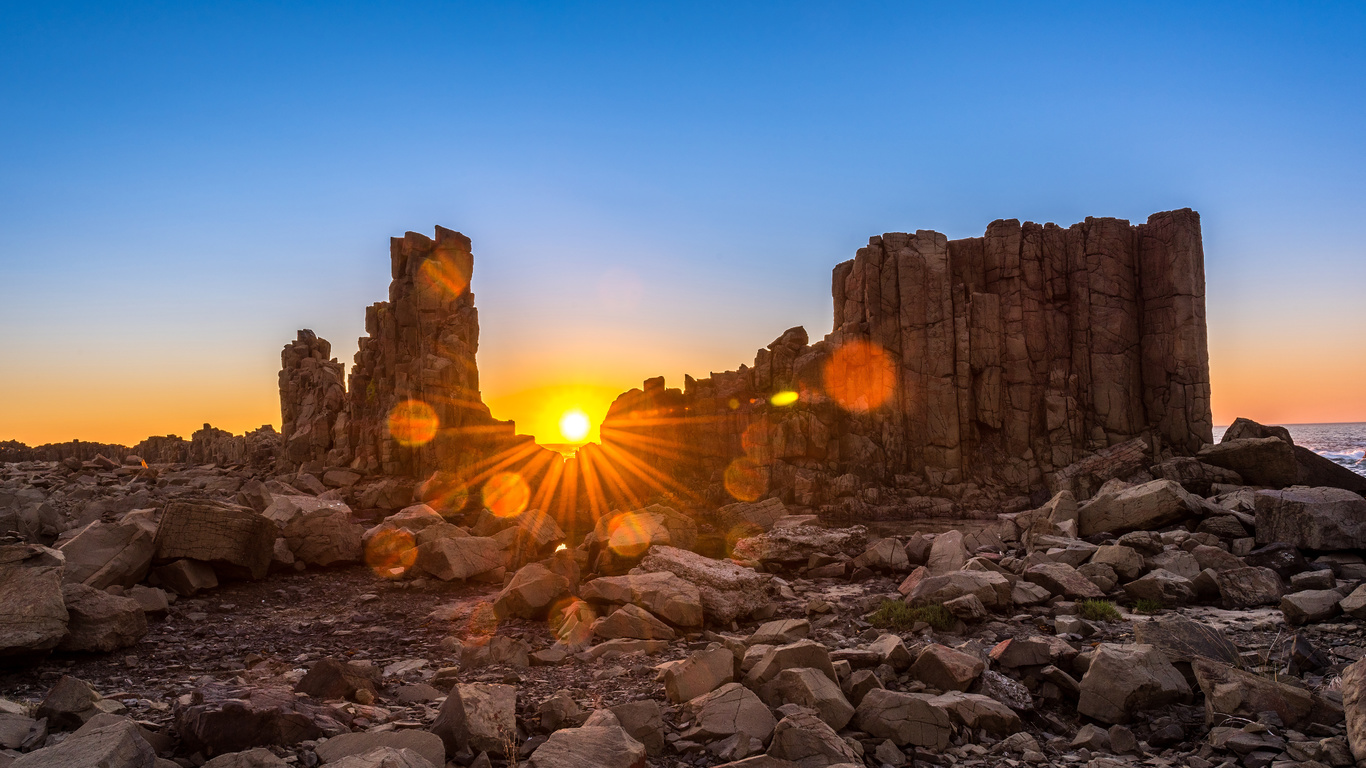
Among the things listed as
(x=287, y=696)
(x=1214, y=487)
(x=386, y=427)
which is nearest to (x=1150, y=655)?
(x=287, y=696)

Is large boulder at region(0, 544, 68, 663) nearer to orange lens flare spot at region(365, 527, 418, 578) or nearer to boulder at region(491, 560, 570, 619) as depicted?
boulder at region(491, 560, 570, 619)

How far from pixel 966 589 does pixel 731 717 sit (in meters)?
5.22

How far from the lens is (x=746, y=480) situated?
3691cm

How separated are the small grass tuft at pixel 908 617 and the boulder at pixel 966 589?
0.23m

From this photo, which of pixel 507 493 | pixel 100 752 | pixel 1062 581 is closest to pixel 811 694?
pixel 100 752

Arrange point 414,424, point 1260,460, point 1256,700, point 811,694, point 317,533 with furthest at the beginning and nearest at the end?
1. point 414,424
2. point 1260,460
3. point 317,533
4. point 811,694
5. point 1256,700

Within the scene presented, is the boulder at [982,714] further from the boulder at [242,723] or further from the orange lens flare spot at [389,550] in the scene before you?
the orange lens flare spot at [389,550]

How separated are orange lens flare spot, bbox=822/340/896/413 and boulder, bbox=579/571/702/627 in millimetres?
27040

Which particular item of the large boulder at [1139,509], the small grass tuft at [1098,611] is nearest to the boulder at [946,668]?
the small grass tuft at [1098,611]

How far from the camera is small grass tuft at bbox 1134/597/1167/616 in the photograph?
946cm

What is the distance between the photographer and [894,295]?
36.5 m

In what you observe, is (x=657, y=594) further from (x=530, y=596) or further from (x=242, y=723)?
(x=242, y=723)

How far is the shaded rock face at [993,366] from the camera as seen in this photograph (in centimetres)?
3384

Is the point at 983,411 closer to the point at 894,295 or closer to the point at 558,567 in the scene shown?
the point at 894,295
